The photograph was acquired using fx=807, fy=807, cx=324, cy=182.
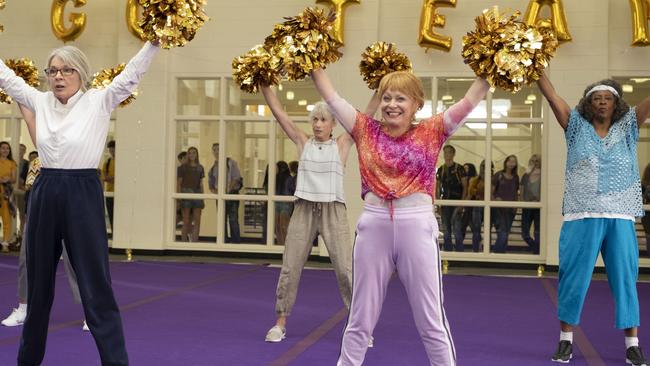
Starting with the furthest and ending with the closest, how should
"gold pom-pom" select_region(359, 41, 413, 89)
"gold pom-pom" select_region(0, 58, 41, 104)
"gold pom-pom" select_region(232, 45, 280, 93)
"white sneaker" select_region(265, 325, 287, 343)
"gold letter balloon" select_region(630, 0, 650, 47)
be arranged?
"gold letter balloon" select_region(630, 0, 650, 47) → "white sneaker" select_region(265, 325, 287, 343) → "gold pom-pom" select_region(0, 58, 41, 104) → "gold pom-pom" select_region(359, 41, 413, 89) → "gold pom-pom" select_region(232, 45, 280, 93)

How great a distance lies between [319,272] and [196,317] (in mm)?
4006

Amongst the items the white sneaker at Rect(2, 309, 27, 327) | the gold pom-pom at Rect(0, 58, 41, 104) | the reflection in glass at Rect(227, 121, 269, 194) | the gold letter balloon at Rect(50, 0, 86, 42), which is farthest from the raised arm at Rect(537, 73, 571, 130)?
the gold letter balloon at Rect(50, 0, 86, 42)

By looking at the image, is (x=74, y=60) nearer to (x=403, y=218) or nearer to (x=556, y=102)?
(x=403, y=218)

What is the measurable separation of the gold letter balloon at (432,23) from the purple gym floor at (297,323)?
333 centimetres

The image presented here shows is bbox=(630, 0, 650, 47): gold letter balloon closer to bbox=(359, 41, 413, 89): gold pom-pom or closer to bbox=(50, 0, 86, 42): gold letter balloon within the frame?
bbox=(359, 41, 413, 89): gold pom-pom

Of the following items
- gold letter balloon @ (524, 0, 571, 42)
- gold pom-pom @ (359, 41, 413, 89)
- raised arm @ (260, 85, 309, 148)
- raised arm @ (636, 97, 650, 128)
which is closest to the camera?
raised arm @ (260, 85, 309, 148)

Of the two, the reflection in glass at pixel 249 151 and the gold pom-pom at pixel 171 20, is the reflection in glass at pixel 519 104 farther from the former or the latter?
the gold pom-pom at pixel 171 20

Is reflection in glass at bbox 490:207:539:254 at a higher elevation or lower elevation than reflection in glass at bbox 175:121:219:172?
lower

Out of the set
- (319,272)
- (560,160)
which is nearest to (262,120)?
(319,272)

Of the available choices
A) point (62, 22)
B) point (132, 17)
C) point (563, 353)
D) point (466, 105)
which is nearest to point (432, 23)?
point (132, 17)

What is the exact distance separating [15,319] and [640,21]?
27.9 feet

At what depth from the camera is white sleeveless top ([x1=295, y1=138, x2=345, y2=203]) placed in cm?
556

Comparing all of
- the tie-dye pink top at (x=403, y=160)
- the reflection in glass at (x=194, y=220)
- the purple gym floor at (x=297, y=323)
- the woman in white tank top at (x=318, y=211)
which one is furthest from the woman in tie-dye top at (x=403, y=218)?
the reflection in glass at (x=194, y=220)

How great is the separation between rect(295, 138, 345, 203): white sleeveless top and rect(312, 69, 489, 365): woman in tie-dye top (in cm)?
193
